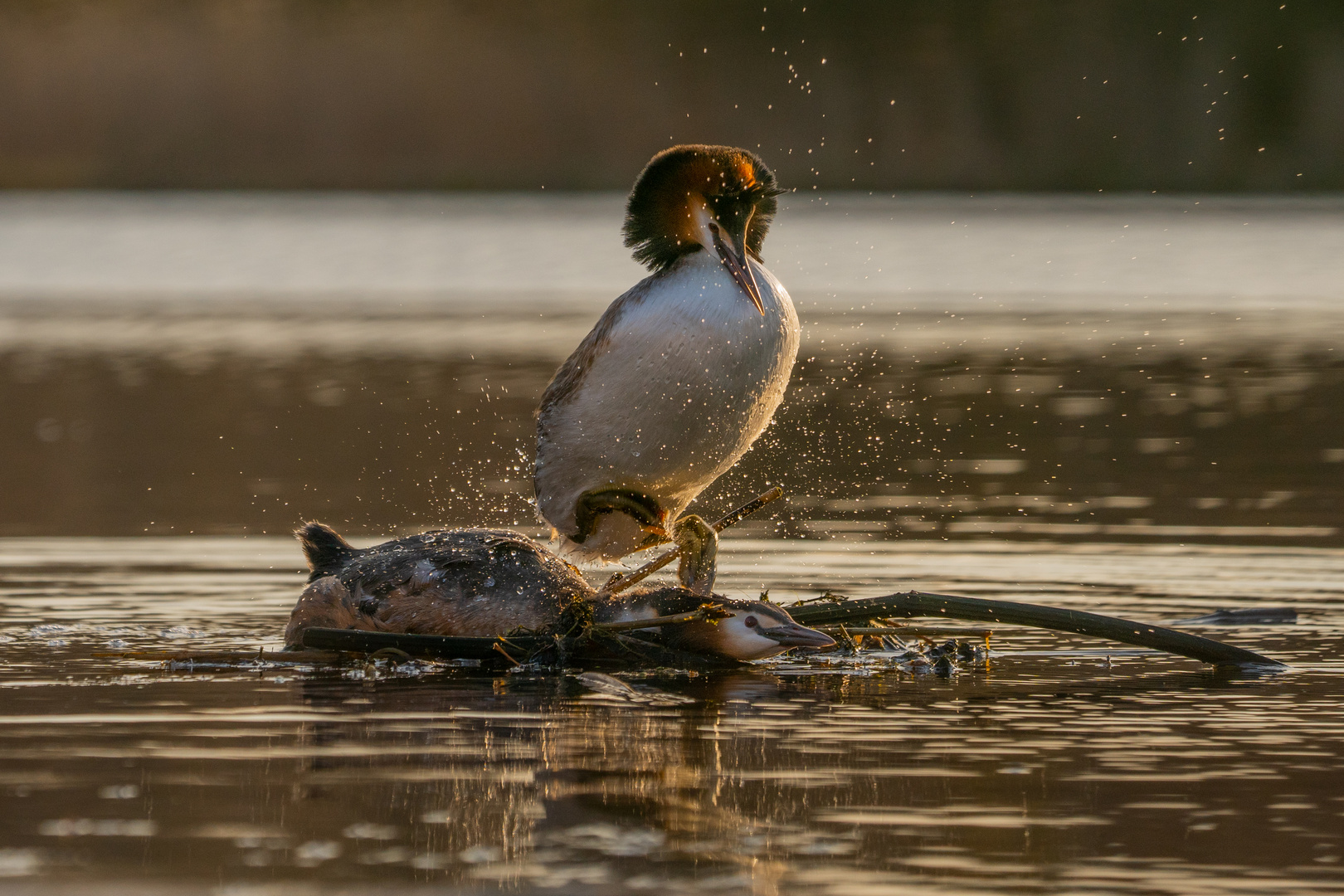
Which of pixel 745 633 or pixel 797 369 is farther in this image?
pixel 797 369

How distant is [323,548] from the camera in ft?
29.0

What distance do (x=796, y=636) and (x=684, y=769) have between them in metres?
1.74

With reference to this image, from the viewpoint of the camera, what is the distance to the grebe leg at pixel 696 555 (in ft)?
27.5

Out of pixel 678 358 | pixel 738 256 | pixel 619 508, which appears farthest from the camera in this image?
pixel 619 508

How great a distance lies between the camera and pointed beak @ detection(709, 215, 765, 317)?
26.2 feet

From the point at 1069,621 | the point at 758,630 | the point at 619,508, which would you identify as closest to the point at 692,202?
the point at 619,508

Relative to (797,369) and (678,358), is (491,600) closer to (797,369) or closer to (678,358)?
(678,358)

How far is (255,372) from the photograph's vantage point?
67.1 ft

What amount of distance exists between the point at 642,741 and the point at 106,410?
11911 mm

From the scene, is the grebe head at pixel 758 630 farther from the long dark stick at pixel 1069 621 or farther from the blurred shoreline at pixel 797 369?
the blurred shoreline at pixel 797 369

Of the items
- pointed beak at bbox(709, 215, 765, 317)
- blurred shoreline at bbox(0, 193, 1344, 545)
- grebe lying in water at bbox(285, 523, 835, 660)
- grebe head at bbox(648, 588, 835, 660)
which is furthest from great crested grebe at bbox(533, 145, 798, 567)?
blurred shoreline at bbox(0, 193, 1344, 545)

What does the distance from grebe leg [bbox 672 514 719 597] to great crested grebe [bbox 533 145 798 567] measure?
12 millimetres

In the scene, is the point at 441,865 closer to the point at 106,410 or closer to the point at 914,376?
the point at 106,410

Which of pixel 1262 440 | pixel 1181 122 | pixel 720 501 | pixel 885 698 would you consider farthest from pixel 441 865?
pixel 1181 122
